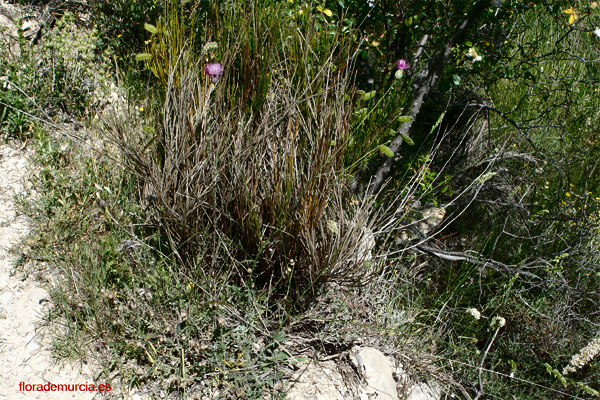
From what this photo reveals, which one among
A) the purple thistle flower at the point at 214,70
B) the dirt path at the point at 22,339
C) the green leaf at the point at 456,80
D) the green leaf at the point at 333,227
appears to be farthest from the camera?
the green leaf at the point at 456,80

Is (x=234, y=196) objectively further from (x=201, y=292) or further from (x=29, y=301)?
(x=29, y=301)

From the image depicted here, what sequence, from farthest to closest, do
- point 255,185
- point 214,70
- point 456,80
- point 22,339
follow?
point 456,80
point 214,70
point 255,185
point 22,339

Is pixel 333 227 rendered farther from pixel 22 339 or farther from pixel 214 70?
pixel 22 339

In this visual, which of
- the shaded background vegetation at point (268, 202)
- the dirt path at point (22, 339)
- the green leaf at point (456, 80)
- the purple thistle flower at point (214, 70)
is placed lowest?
the dirt path at point (22, 339)

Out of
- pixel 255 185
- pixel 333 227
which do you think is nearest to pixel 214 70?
pixel 255 185

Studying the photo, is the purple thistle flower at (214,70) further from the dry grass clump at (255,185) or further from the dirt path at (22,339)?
the dirt path at (22,339)

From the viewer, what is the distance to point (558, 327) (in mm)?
3012

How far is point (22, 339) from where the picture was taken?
2.08m

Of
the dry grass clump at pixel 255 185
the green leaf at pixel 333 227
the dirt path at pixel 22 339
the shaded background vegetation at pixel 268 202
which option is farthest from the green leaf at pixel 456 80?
the dirt path at pixel 22 339

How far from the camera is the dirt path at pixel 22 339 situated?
1.97 meters

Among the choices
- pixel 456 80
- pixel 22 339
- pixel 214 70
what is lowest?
pixel 22 339

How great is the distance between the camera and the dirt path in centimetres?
197

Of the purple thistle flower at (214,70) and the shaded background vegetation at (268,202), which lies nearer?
the shaded background vegetation at (268,202)

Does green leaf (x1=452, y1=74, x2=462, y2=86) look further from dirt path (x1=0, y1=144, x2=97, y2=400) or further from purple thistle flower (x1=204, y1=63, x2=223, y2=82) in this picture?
dirt path (x1=0, y1=144, x2=97, y2=400)
